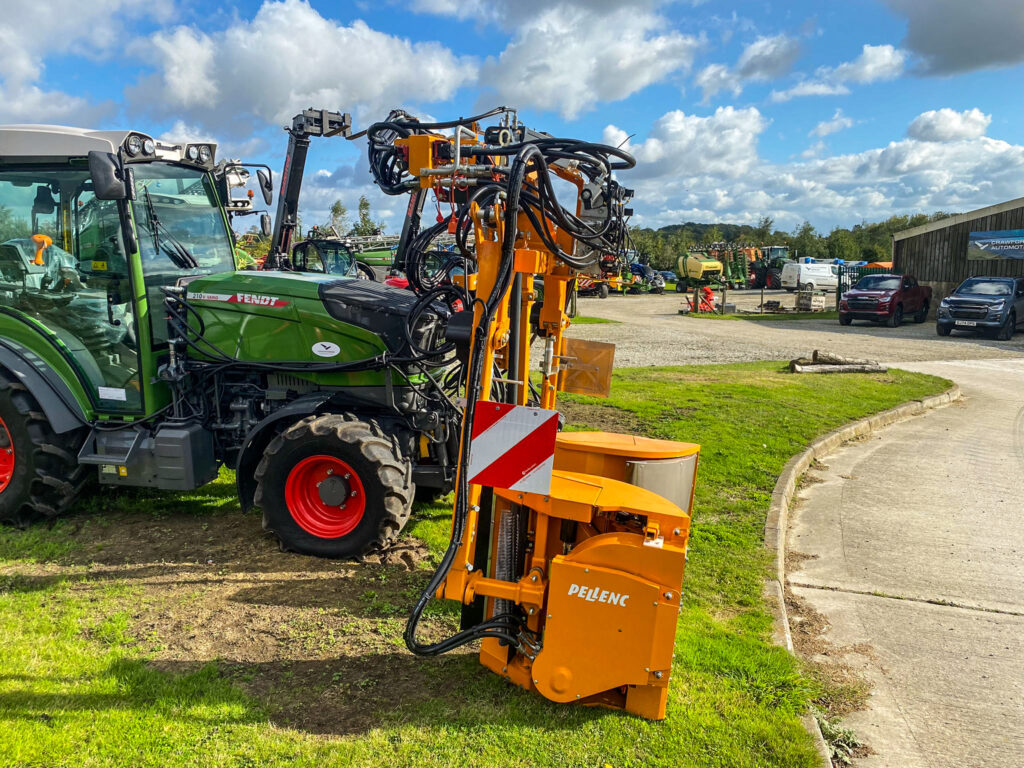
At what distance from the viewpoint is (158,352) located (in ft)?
17.6

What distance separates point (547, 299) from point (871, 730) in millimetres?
3072

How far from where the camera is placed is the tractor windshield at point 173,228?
5.26m

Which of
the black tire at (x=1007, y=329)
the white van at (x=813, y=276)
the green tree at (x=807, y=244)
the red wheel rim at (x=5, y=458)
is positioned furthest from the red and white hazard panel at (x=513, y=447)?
the green tree at (x=807, y=244)

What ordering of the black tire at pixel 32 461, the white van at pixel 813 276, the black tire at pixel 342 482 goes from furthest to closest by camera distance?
the white van at pixel 813 276, the black tire at pixel 32 461, the black tire at pixel 342 482

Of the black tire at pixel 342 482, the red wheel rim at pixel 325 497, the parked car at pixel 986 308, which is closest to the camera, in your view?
the black tire at pixel 342 482

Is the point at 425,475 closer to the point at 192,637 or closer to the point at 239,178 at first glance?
the point at 192,637

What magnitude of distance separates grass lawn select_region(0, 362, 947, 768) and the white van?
37441 mm

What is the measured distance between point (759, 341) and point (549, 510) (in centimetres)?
1702

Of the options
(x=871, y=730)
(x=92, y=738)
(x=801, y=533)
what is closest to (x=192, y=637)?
(x=92, y=738)

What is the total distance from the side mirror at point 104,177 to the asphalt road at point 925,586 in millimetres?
5068

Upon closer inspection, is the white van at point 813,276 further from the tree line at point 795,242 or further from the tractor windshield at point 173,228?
Answer: the tractor windshield at point 173,228

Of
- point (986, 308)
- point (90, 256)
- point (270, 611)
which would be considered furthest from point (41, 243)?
point (986, 308)

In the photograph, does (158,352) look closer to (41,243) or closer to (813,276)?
(41,243)

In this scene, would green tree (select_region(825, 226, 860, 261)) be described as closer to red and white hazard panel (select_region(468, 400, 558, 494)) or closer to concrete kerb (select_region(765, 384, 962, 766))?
concrete kerb (select_region(765, 384, 962, 766))
